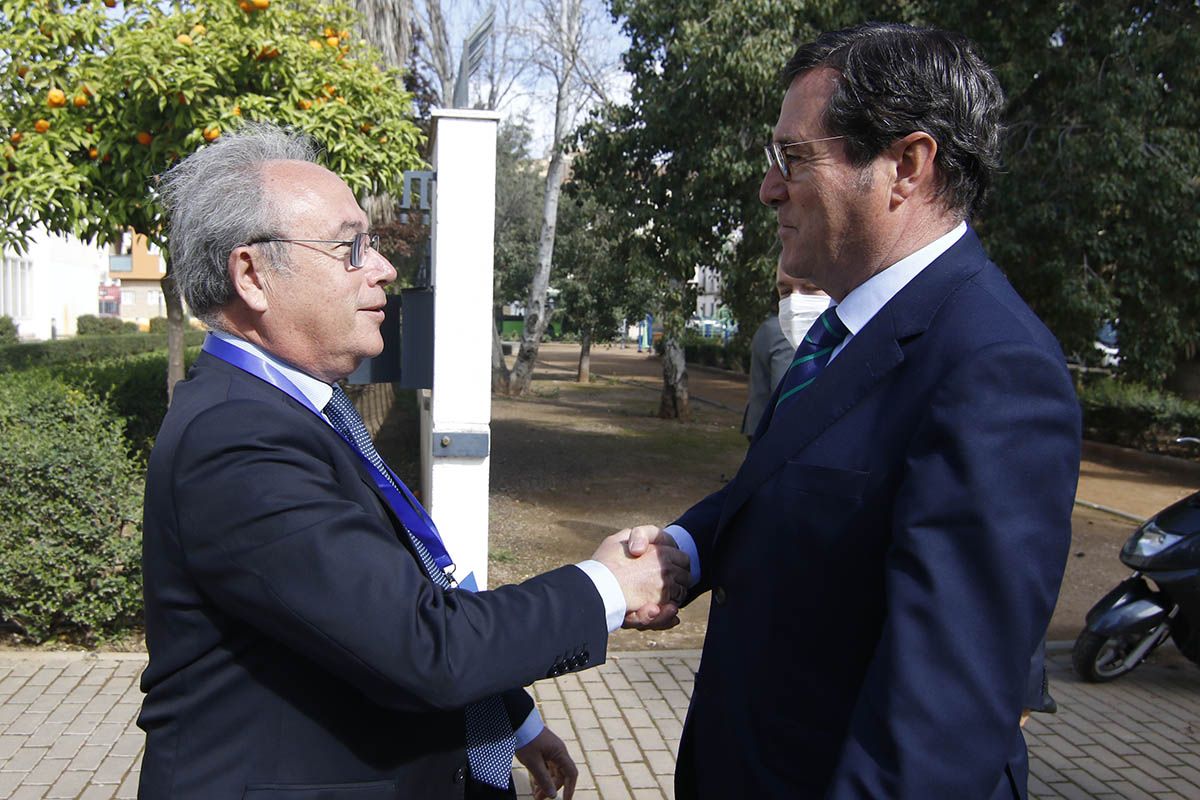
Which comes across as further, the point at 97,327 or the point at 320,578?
the point at 97,327

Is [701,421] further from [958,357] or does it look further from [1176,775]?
[958,357]

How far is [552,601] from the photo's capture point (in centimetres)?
164

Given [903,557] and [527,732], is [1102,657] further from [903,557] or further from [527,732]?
[903,557]

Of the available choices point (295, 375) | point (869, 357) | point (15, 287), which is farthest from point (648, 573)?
point (15, 287)

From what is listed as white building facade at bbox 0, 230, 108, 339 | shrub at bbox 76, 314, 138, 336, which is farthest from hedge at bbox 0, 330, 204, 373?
white building facade at bbox 0, 230, 108, 339

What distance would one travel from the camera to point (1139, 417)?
14.6 m

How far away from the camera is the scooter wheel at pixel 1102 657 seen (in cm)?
530

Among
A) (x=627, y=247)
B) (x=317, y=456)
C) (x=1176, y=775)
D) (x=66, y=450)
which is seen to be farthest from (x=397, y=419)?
(x=317, y=456)

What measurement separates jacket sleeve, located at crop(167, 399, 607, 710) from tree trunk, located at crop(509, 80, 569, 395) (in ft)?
54.9

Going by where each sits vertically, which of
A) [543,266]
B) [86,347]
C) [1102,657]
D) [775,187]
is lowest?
[1102,657]

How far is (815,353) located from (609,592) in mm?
569

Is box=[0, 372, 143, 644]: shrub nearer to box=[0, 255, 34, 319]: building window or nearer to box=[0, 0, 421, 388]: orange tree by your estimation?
box=[0, 0, 421, 388]: orange tree

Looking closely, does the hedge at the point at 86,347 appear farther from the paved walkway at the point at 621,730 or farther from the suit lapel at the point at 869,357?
the suit lapel at the point at 869,357

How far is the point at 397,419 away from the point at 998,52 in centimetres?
819
